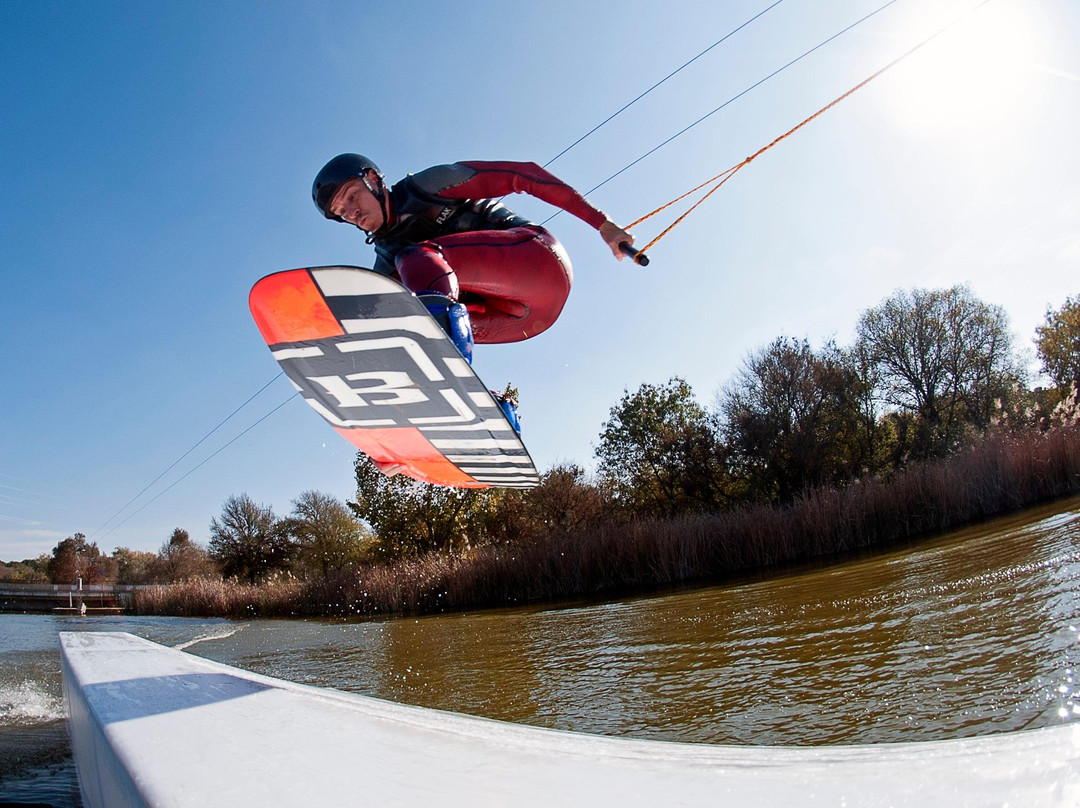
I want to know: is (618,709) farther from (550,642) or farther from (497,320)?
(497,320)

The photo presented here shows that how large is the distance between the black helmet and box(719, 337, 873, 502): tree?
2247 centimetres

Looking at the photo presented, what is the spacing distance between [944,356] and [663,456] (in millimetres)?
14968

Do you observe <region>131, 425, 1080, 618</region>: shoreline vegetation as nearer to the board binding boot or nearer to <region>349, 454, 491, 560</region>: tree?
<region>349, 454, 491, 560</region>: tree

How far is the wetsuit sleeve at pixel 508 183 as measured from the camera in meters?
3.03

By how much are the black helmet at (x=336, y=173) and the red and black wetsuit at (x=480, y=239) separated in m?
0.21

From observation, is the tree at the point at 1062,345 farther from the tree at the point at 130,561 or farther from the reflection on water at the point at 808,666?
the tree at the point at 130,561

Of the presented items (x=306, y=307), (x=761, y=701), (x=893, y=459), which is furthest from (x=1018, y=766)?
(x=893, y=459)

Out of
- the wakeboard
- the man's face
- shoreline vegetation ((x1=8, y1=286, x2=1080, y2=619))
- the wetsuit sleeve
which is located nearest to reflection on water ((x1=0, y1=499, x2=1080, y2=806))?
the wakeboard

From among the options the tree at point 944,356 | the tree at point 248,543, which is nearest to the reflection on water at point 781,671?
the tree at point 944,356

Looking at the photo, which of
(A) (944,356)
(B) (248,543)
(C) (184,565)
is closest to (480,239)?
(A) (944,356)

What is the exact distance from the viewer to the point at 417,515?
67.1 feet

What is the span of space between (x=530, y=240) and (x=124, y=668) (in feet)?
8.13

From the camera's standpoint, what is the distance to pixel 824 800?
0.51m

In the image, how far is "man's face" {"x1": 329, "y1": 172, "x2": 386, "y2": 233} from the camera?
3.02m
